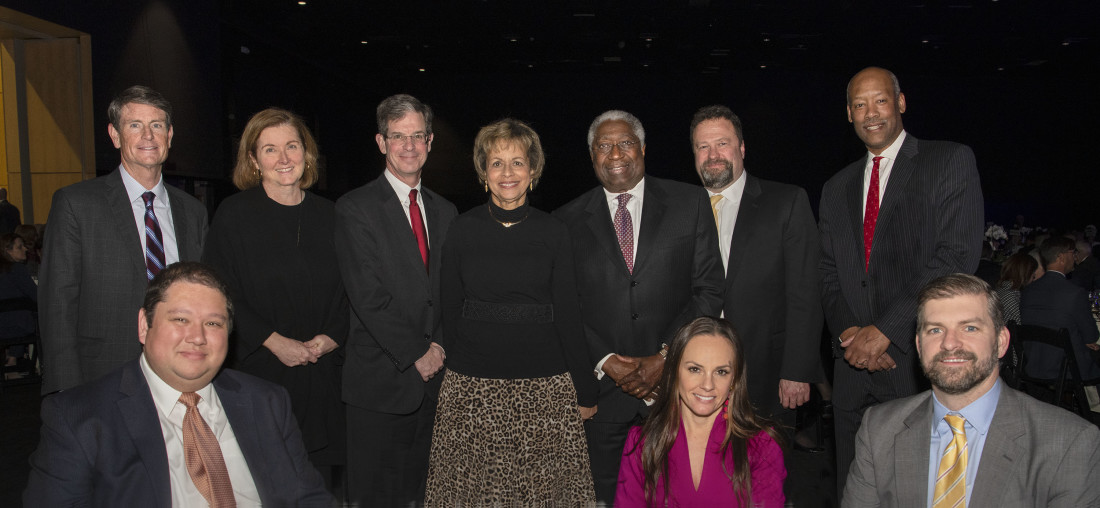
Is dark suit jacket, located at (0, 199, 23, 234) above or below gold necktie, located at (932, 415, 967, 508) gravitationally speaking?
above

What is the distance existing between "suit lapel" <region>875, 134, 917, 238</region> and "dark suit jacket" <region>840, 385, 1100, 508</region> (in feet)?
3.42

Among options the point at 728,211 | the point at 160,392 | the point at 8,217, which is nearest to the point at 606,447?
the point at 728,211

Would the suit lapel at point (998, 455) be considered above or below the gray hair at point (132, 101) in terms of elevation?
below

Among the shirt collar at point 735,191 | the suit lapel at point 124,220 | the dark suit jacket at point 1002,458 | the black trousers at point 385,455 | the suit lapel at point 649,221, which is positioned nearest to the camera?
the dark suit jacket at point 1002,458

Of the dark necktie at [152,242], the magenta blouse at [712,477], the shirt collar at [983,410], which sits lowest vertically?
the magenta blouse at [712,477]

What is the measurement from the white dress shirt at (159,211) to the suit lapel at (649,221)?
5.90ft

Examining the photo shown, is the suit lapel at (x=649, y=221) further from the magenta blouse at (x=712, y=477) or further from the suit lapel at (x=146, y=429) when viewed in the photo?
the suit lapel at (x=146, y=429)

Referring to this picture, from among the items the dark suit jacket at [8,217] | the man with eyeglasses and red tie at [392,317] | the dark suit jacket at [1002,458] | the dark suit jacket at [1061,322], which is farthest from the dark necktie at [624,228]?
the dark suit jacket at [8,217]

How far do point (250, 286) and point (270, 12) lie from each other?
10082 mm

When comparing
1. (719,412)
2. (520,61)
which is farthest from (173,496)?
(520,61)

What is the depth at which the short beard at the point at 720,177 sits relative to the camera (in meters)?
3.31

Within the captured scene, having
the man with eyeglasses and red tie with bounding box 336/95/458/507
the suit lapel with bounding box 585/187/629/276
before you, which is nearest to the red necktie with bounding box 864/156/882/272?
the suit lapel with bounding box 585/187/629/276

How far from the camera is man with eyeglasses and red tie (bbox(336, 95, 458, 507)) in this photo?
3.10 m

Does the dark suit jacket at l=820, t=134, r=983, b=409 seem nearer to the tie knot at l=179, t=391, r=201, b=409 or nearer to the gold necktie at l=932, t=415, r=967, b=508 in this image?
→ the gold necktie at l=932, t=415, r=967, b=508
